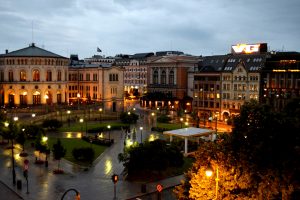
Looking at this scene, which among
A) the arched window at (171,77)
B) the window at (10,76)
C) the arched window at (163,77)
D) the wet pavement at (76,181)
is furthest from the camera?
the arched window at (163,77)

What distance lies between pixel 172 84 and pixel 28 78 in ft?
159

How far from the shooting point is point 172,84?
132 m

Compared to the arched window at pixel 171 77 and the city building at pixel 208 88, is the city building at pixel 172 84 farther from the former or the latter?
the city building at pixel 208 88

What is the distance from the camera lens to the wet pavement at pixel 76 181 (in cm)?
3919

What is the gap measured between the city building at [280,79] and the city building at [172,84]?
30.5 m

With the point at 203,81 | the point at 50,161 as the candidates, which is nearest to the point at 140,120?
the point at 203,81

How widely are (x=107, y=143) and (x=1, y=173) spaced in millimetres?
21166

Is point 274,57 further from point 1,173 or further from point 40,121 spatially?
point 1,173

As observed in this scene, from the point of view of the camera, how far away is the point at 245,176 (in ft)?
91.2

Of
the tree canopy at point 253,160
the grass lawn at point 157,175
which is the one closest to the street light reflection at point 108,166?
the grass lawn at point 157,175

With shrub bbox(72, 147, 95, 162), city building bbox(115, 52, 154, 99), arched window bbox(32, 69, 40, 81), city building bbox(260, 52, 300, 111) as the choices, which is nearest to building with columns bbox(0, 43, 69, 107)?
arched window bbox(32, 69, 40, 81)

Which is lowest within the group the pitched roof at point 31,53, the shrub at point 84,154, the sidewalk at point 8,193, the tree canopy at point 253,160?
the sidewalk at point 8,193

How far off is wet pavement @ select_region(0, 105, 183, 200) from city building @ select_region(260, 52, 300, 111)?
5403cm

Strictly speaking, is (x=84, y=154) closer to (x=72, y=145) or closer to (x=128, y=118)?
(x=72, y=145)
